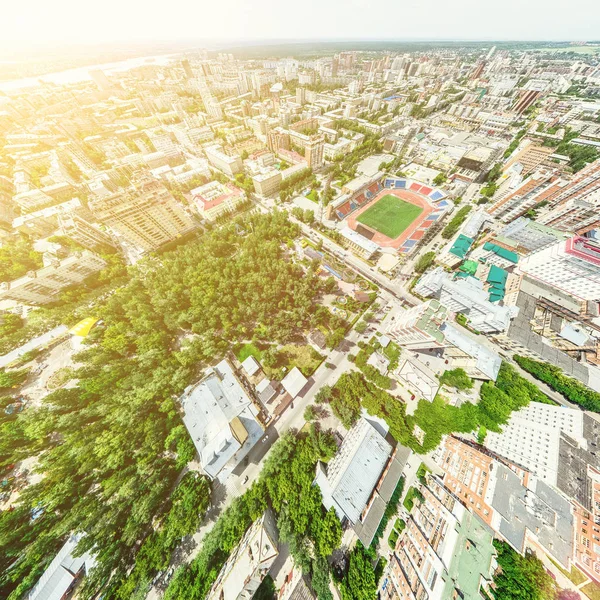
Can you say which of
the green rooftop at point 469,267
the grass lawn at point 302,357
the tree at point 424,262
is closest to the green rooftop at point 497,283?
the green rooftop at point 469,267

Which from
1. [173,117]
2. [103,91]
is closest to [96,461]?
[173,117]

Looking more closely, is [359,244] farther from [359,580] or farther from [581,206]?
[359,580]

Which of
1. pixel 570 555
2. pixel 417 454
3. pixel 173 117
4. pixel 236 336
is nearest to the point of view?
pixel 570 555

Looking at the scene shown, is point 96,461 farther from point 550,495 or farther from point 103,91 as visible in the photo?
point 103,91

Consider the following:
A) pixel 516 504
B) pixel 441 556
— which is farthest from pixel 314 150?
pixel 441 556

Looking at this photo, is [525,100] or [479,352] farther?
[525,100]

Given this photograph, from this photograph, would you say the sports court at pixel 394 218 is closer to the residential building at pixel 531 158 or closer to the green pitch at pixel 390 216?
the green pitch at pixel 390 216

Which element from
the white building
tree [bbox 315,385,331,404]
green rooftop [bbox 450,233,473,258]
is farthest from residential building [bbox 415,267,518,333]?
tree [bbox 315,385,331,404]

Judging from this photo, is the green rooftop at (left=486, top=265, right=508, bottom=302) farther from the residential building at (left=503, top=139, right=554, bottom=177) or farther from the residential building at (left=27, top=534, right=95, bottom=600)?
the residential building at (left=27, top=534, right=95, bottom=600)
